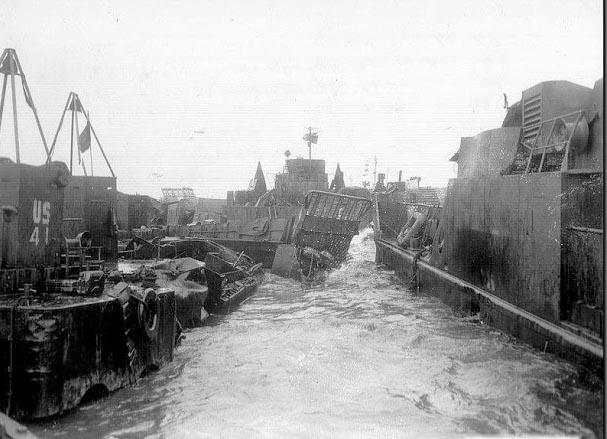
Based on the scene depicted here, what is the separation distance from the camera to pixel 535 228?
254 inches

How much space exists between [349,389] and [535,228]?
3247 mm

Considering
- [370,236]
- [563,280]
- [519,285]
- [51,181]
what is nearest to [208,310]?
[51,181]

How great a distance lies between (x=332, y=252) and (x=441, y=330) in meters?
8.61

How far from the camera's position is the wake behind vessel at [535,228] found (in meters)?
5.50

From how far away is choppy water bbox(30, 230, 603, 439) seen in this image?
491 cm

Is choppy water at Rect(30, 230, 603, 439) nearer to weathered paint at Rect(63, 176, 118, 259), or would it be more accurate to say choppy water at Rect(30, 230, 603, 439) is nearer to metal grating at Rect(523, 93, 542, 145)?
weathered paint at Rect(63, 176, 118, 259)

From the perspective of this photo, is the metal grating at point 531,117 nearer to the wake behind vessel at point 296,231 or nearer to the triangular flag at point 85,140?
the wake behind vessel at point 296,231

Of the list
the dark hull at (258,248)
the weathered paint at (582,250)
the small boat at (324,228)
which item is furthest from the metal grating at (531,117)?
the dark hull at (258,248)

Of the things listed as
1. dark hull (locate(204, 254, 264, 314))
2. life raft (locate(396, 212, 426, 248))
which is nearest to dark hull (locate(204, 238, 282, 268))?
dark hull (locate(204, 254, 264, 314))

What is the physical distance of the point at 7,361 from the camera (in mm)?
4641

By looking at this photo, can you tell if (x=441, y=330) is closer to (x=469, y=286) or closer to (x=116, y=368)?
(x=469, y=286)

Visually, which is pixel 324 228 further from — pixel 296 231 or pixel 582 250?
pixel 582 250

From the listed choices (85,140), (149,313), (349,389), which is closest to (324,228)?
(85,140)

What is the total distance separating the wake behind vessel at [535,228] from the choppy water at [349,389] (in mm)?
470
